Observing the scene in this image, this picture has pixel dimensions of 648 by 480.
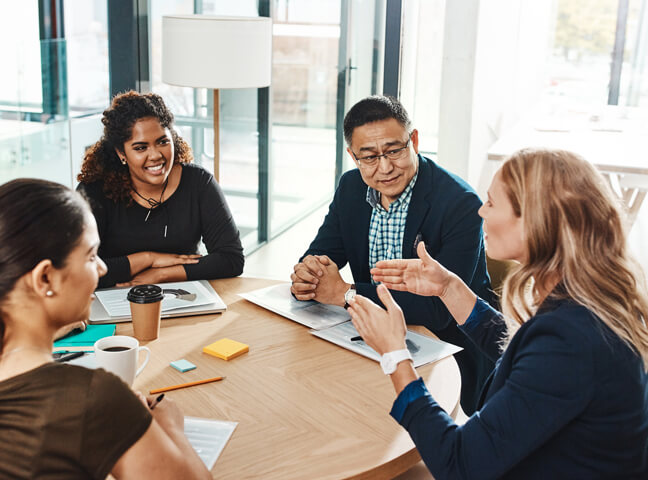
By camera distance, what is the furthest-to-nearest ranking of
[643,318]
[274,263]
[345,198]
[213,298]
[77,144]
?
[274,263]
[77,144]
[345,198]
[213,298]
[643,318]

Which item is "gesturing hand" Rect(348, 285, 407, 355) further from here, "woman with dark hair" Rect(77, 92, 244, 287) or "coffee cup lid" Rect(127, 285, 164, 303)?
"woman with dark hair" Rect(77, 92, 244, 287)

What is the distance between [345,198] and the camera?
2393 millimetres

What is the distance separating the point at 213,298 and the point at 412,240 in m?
0.65

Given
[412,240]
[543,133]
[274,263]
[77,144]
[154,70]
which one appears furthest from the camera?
[543,133]

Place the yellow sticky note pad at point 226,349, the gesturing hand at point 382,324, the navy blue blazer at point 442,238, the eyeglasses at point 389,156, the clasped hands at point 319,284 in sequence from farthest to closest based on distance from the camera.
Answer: the eyeglasses at point 389,156 < the navy blue blazer at point 442,238 < the clasped hands at point 319,284 < the yellow sticky note pad at point 226,349 < the gesturing hand at point 382,324

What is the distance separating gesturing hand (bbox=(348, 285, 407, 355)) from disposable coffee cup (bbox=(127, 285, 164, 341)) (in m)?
0.54

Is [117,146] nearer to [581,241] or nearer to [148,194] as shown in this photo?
[148,194]

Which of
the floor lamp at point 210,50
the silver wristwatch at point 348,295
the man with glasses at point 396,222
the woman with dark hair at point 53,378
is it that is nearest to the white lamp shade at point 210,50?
the floor lamp at point 210,50

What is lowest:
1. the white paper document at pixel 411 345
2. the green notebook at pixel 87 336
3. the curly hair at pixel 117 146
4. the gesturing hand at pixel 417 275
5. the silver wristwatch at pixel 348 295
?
the white paper document at pixel 411 345

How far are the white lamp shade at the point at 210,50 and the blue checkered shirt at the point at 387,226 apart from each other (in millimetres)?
982

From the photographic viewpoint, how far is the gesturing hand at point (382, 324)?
138 cm

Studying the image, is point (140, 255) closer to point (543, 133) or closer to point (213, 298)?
point (213, 298)

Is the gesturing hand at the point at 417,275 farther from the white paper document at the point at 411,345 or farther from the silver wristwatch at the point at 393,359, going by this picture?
the silver wristwatch at the point at 393,359

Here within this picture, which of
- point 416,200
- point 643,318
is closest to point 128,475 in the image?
point 643,318
